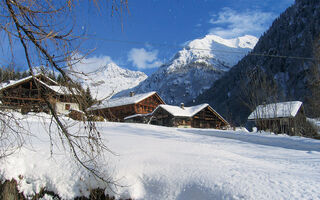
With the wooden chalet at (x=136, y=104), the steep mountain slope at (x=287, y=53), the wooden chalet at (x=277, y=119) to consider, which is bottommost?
the wooden chalet at (x=277, y=119)

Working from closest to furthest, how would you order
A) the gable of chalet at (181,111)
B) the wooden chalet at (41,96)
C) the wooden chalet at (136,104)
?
the wooden chalet at (41,96)
the gable of chalet at (181,111)
the wooden chalet at (136,104)

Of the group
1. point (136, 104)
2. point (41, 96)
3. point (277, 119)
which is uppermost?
point (136, 104)

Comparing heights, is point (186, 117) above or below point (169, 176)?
above

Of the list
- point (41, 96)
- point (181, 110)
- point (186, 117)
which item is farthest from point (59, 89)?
point (181, 110)

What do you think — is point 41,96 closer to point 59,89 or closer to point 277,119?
point 59,89

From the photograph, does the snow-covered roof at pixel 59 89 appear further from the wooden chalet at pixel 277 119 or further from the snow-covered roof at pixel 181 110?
the snow-covered roof at pixel 181 110

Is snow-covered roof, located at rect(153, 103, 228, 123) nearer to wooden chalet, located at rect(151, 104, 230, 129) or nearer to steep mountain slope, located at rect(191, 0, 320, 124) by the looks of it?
wooden chalet, located at rect(151, 104, 230, 129)

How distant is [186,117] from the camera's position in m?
34.3

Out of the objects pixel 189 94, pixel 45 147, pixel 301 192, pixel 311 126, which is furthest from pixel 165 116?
pixel 189 94

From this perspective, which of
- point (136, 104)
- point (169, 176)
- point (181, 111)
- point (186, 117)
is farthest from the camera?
point (136, 104)

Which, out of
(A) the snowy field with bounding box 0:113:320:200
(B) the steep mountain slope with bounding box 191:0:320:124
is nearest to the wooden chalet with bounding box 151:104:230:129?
(B) the steep mountain slope with bounding box 191:0:320:124

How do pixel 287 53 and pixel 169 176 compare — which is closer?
pixel 169 176

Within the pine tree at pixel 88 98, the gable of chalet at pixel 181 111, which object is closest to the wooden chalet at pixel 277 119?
the gable of chalet at pixel 181 111

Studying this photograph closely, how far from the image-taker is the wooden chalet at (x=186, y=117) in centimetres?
3294
